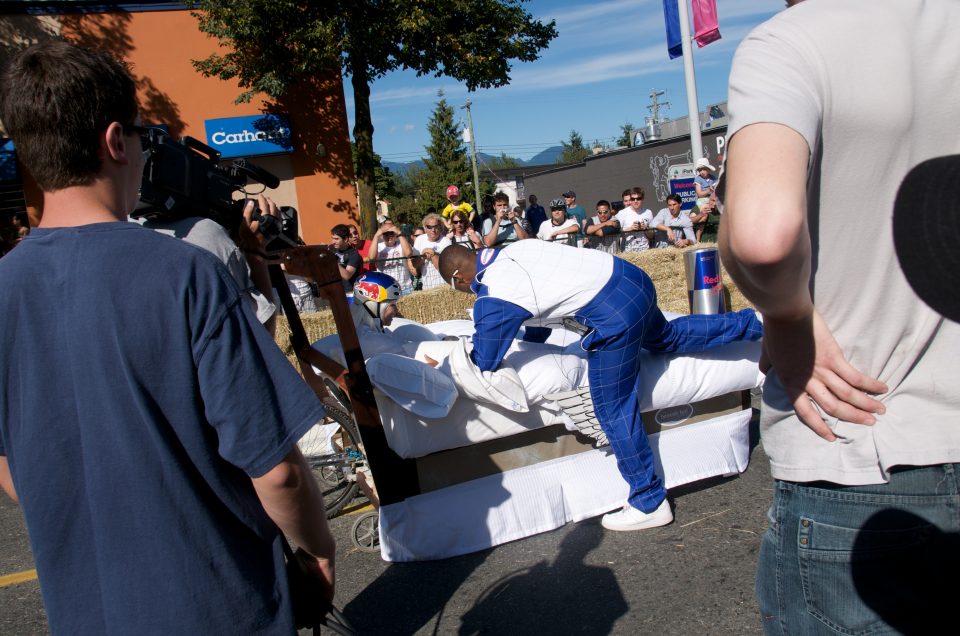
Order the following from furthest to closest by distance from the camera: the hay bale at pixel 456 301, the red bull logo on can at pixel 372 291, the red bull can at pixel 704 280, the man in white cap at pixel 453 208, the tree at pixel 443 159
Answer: the tree at pixel 443 159
the man in white cap at pixel 453 208
the hay bale at pixel 456 301
the red bull can at pixel 704 280
the red bull logo on can at pixel 372 291

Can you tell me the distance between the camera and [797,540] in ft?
4.23

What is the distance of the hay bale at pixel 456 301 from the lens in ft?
23.0

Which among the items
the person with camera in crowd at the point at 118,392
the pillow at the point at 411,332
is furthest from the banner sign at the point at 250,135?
the person with camera in crowd at the point at 118,392

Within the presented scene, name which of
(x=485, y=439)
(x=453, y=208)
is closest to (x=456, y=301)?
(x=453, y=208)

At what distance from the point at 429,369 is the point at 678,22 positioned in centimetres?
1030

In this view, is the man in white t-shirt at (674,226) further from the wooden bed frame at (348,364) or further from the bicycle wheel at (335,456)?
the wooden bed frame at (348,364)

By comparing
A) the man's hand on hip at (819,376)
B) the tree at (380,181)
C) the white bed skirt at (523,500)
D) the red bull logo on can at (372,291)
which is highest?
the tree at (380,181)

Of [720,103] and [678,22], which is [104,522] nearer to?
[678,22]

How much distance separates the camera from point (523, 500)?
3.84 m

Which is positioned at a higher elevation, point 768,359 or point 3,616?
point 768,359

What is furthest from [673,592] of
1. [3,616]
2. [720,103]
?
[720,103]

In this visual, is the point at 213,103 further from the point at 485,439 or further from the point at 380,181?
the point at 485,439

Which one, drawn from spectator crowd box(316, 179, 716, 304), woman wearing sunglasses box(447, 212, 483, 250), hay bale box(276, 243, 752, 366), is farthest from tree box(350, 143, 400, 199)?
hay bale box(276, 243, 752, 366)

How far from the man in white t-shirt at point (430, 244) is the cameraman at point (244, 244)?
616cm
